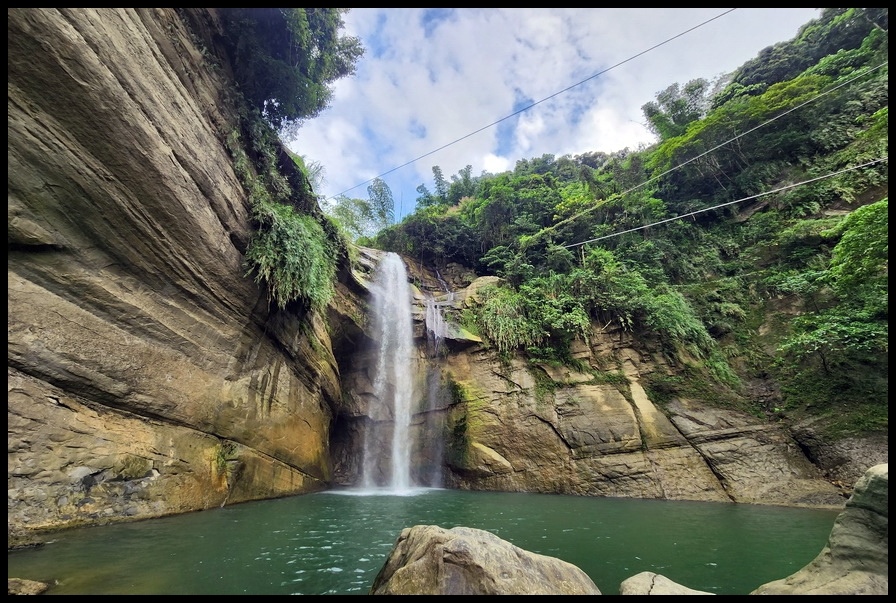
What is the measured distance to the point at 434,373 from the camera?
16172mm

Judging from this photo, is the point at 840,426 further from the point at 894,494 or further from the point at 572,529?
the point at 894,494

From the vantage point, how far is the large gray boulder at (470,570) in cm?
339

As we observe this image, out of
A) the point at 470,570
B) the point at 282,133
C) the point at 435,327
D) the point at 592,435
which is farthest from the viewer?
the point at 435,327

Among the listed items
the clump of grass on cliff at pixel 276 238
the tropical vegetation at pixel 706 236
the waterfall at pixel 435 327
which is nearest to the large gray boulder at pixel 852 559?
the tropical vegetation at pixel 706 236

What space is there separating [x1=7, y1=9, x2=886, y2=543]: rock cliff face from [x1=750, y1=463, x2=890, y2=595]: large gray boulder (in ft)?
29.7

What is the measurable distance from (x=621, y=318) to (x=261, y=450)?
13041 mm

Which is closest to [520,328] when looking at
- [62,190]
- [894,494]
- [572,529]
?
[572,529]

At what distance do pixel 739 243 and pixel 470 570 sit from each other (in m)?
20.0

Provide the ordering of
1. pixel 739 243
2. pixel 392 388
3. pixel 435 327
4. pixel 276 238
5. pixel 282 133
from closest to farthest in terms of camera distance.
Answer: pixel 276 238 < pixel 282 133 < pixel 392 388 < pixel 435 327 < pixel 739 243

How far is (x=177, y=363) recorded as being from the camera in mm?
8164

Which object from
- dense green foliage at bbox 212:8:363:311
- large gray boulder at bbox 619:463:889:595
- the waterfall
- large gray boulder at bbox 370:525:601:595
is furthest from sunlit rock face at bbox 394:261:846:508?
large gray boulder at bbox 370:525:601:595

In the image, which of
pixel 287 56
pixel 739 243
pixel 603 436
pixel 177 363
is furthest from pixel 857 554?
pixel 739 243

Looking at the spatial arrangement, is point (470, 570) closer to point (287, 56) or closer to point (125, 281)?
point (125, 281)

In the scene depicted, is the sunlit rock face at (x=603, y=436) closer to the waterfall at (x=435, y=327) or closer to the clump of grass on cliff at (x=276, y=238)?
the waterfall at (x=435, y=327)
